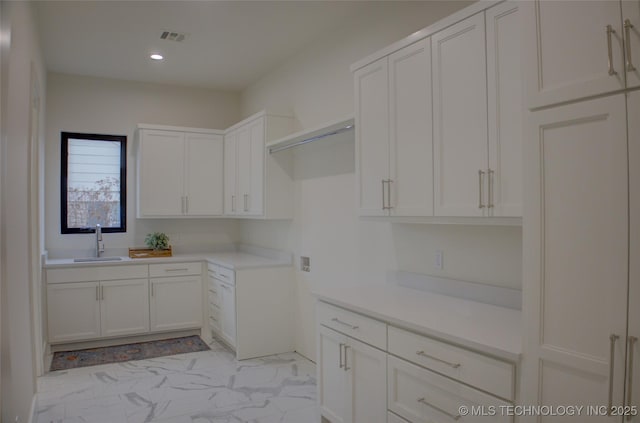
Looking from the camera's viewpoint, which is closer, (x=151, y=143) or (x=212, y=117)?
(x=151, y=143)

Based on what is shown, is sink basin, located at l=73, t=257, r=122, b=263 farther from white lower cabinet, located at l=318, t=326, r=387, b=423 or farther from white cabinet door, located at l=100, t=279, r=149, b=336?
white lower cabinet, located at l=318, t=326, r=387, b=423

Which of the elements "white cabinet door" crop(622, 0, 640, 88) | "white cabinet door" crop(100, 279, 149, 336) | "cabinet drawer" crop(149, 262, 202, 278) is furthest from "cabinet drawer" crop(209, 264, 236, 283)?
"white cabinet door" crop(622, 0, 640, 88)

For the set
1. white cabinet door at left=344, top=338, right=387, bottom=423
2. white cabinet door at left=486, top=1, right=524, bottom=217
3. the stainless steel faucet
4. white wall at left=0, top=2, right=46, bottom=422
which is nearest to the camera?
white wall at left=0, top=2, right=46, bottom=422

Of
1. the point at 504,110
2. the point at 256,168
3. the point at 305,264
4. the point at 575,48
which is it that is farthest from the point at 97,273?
the point at 575,48

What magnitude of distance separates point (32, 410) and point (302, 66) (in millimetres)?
3456

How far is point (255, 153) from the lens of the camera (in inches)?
177

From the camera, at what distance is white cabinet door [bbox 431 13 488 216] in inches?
82.0

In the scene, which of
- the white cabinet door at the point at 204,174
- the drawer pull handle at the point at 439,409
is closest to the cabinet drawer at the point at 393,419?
the drawer pull handle at the point at 439,409

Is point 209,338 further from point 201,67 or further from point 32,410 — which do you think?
point 201,67

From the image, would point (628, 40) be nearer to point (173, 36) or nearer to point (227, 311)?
point (173, 36)

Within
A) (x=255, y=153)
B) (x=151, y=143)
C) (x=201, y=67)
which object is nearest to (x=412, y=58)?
(x=255, y=153)

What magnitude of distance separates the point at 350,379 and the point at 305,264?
5.83ft

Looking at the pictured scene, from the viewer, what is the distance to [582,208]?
4.65ft

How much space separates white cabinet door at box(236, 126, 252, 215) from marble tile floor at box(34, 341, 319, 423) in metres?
1.56
